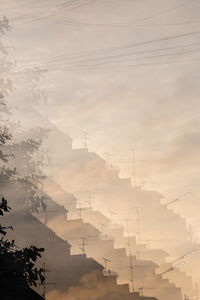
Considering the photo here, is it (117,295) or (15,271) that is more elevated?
(15,271)

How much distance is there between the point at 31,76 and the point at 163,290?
4863cm

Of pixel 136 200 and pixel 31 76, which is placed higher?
pixel 31 76

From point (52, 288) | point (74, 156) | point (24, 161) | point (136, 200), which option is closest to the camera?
point (24, 161)

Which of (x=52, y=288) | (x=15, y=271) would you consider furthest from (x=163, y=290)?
(x=15, y=271)

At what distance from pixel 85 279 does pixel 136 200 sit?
3906 cm

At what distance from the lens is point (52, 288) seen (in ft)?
129

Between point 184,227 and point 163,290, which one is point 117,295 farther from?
point 184,227

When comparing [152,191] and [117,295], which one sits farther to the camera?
[152,191]

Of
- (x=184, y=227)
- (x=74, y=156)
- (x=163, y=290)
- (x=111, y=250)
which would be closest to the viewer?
(x=111, y=250)

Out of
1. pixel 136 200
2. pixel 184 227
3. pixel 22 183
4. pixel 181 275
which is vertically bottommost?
pixel 181 275

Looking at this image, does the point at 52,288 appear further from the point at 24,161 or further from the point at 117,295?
the point at 24,161

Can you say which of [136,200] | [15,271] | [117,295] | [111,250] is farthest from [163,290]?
[15,271]

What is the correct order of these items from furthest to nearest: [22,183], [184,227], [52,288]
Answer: [184,227]
[52,288]
[22,183]

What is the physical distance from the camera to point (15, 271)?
11422 mm
